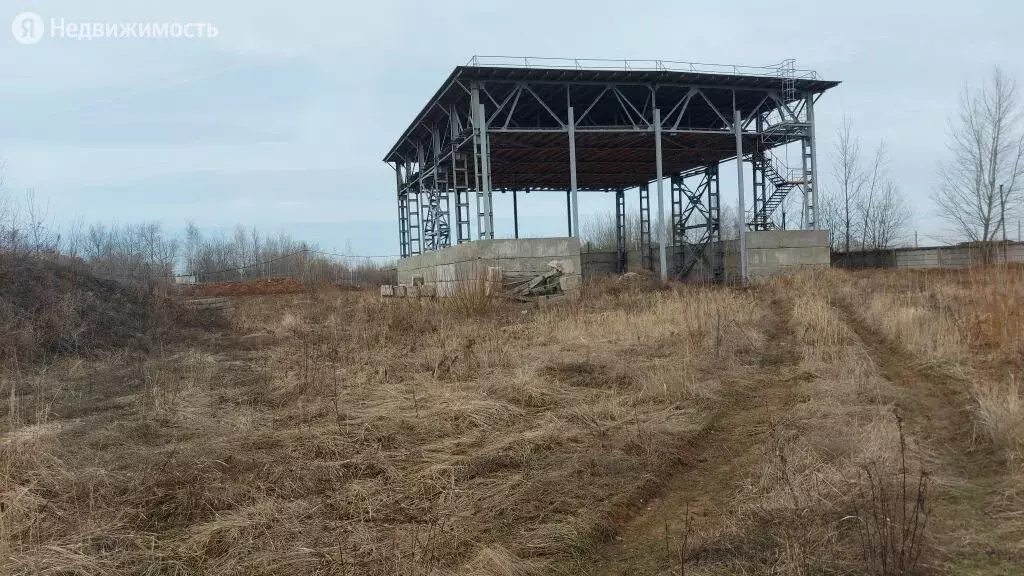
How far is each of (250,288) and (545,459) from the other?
99.8 ft

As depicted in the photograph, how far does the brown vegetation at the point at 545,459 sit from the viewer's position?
11.2ft

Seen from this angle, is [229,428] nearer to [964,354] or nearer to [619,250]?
[964,354]

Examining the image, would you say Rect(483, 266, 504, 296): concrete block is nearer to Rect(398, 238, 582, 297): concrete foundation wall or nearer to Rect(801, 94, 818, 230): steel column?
Rect(398, 238, 582, 297): concrete foundation wall

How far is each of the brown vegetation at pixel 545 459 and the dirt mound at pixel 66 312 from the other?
4.15 feet

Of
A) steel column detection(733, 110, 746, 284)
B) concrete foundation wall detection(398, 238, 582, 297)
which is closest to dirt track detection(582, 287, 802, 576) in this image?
concrete foundation wall detection(398, 238, 582, 297)

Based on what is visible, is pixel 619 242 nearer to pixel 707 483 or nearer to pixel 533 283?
pixel 533 283

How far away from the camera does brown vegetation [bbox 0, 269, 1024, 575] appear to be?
3.42 metres

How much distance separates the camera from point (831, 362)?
8242 mm

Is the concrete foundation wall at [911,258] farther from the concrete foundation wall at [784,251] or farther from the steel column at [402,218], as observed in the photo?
the steel column at [402,218]

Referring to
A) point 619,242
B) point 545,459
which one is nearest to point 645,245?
point 619,242

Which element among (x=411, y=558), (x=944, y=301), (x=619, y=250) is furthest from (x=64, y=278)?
(x=619, y=250)

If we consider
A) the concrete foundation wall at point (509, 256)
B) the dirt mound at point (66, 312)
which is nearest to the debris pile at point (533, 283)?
the concrete foundation wall at point (509, 256)

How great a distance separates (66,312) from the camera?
12.2m

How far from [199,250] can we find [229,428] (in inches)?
2270
